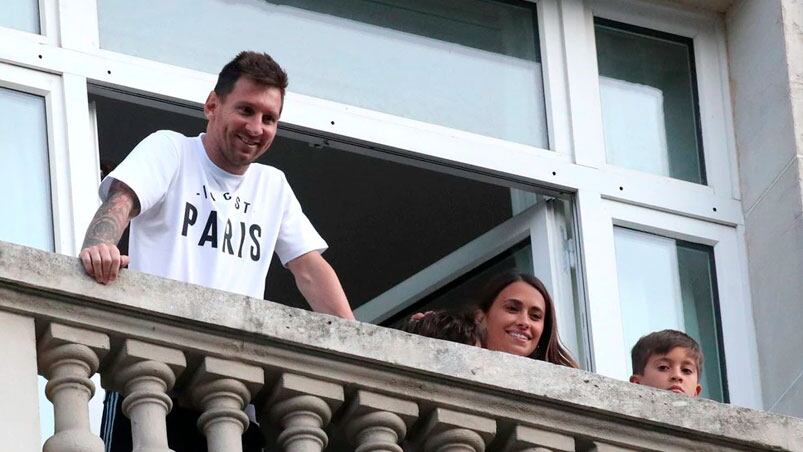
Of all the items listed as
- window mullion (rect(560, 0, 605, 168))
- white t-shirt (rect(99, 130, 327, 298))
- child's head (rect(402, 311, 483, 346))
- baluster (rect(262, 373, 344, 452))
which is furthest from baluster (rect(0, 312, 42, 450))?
window mullion (rect(560, 0, 605, 168))

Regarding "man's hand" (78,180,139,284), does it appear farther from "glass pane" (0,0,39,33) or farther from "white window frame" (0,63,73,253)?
"glass pane" (0,0,39,33)

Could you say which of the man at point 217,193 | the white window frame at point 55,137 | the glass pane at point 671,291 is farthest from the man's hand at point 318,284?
the glass pane at point 671,291

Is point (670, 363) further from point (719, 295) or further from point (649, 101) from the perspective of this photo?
point (649, 101)

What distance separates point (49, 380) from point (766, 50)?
4884 millimetres

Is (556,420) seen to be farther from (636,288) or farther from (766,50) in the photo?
(766,50)

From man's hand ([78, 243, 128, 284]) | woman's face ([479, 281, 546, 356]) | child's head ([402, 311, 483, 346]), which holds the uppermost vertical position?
woman's face ([479, 281, 546, 356])

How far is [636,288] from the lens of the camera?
10414 mm

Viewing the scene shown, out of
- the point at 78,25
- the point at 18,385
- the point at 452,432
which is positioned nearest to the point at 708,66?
the point at 78,25

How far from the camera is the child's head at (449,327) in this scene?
8.19m

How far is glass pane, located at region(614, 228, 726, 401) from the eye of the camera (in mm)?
10375

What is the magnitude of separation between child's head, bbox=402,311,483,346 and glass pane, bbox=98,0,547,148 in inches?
71.4

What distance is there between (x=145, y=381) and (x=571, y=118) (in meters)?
4.00

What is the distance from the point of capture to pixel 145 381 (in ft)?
22.5

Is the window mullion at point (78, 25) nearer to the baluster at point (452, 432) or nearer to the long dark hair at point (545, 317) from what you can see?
the long dark hair at point (545, 317)
